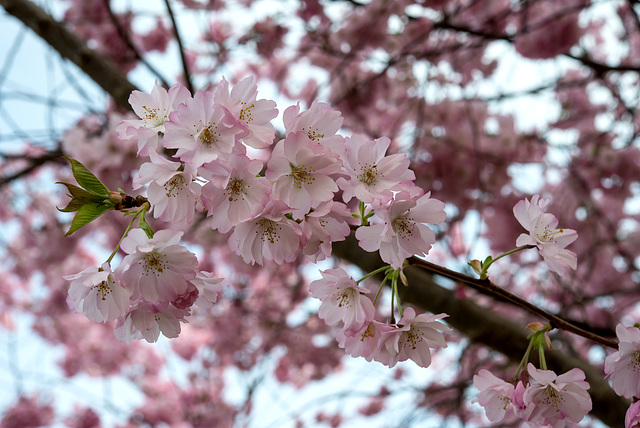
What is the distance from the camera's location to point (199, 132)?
0.62 metres

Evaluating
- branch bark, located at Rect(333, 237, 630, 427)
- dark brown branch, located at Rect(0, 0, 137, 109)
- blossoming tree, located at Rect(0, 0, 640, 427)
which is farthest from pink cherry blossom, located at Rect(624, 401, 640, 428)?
dark brown branch, located at Rect(0, 0, 137, 109)

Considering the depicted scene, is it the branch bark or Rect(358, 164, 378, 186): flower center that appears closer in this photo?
Rect(358, 164, 378, 186): flower center

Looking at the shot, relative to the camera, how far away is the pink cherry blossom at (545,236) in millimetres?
727

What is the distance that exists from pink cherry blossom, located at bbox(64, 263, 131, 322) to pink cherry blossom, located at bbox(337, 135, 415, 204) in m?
0.31

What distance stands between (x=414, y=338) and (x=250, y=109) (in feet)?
1.28

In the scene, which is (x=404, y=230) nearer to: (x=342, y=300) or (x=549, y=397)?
(x=342, y=300)

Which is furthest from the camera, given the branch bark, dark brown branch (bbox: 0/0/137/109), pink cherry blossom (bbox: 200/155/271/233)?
dark brown branch (bbox: 0/0/137/109)

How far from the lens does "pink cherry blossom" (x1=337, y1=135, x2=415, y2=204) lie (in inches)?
25.8

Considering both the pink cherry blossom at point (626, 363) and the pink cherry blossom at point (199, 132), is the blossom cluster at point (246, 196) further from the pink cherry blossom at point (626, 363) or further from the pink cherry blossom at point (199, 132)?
the pink cherry blossom at point (626, 363)

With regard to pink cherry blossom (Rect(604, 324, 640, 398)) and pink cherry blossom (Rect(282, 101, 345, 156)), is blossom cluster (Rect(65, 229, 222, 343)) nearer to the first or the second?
pink cherry blossom (Rect(282, 101, 345, 156))

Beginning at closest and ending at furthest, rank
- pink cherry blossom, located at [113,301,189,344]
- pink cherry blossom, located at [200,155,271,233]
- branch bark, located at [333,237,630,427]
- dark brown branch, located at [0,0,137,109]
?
pink cherry blossom, located at [200,155,271,233] → pink cherry blossom, located at [113,301,189,344] → branch bark, located at [333,237,630,427] → dark brown branch, located at [0,0,137,109]

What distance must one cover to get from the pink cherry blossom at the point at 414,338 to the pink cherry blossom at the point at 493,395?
0.25ft

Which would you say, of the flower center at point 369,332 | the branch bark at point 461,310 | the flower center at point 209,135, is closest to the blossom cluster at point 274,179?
the flower center at point 209,135

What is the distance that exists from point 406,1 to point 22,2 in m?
1.57
